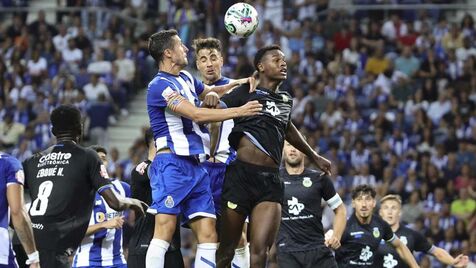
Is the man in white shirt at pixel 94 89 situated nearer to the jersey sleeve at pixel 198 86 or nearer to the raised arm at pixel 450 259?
the raised arm at pixel 450 259

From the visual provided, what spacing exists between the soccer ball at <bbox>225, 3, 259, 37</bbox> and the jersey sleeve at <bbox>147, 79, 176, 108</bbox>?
4.03ft

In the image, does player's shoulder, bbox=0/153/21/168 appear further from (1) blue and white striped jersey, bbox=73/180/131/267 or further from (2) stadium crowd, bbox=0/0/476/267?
(2) stadium crowd, bbox=0/0/476/267

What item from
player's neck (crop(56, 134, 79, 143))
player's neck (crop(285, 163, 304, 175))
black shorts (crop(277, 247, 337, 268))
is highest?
player's neck (crop(56, 134, 79, 143))

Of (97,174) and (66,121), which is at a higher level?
(66,121)

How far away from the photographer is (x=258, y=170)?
443 inches

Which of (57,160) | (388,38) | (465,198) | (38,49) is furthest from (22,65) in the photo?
(57,160)

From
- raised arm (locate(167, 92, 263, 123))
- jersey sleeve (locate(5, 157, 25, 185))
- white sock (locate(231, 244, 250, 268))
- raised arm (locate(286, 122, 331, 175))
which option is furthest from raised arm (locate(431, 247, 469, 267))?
jersey sleeve (locate(5, 157, 25, 185))

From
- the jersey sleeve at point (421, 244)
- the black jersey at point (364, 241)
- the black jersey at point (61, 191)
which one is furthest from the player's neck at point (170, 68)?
the jersey sleeve at point (421, 244)

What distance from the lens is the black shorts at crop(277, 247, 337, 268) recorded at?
45.1 ft

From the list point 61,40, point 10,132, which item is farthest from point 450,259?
point 61,40

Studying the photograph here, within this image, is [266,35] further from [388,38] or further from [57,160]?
[57,160]

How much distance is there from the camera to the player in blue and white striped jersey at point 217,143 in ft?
39.1

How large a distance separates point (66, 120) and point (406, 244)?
18.8ft

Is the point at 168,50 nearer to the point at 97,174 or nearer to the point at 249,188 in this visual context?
the point at 97,174
